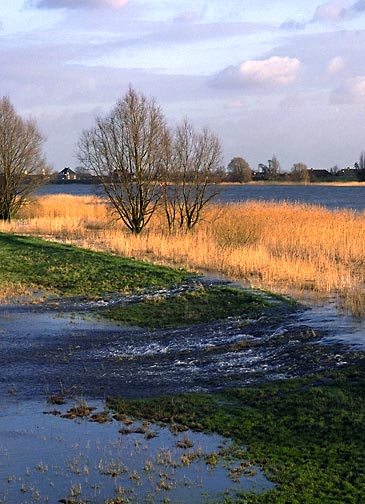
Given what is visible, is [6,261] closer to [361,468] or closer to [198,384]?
[198,384]

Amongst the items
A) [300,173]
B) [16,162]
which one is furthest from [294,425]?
[300,173]

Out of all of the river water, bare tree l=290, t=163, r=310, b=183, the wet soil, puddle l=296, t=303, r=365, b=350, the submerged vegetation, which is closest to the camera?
the submerged vegetation

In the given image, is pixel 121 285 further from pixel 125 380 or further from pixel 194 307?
pixel 125 380

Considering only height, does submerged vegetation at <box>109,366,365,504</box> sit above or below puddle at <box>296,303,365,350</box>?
below

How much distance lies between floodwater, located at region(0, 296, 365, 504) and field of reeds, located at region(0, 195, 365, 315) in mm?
2663

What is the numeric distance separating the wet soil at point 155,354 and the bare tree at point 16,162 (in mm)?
28318

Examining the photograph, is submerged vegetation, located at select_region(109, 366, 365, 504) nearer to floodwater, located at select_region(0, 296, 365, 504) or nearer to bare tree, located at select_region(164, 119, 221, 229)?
floodwater, located at select_region(0, 296, 365, 504)

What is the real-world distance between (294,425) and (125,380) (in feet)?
9.68

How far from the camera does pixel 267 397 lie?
877 cm

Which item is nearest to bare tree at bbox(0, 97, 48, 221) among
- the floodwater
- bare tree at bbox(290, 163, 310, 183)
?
the floodwater

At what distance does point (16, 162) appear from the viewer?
138ft

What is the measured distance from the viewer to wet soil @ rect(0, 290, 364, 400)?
976 cm

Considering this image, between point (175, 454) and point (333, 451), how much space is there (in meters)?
1.50

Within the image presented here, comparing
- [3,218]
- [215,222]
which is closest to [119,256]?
[215,222]
